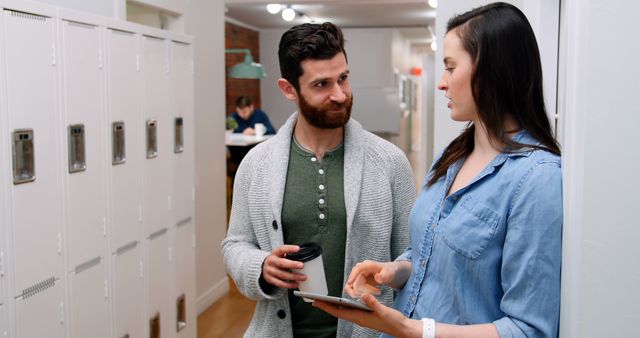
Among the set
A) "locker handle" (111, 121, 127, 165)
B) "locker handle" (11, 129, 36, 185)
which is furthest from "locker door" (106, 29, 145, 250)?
"locker handle" (11, 129, 36, 185)

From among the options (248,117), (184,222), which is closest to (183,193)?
(184,222)

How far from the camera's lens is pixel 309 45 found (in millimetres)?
1950

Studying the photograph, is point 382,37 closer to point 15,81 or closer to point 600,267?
point 15,81

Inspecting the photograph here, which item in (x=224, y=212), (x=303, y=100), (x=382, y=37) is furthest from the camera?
(x=382, y=37)

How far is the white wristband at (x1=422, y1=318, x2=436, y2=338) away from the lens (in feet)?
4.10

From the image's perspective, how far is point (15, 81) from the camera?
7.88 feet

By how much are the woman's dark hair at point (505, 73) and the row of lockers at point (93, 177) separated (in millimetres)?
1718

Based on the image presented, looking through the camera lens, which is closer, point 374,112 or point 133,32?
point 133,32

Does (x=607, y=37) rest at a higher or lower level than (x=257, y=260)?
higher

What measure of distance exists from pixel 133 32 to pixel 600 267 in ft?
9.28

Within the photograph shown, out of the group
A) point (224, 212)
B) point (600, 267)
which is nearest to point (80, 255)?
point (600, 267)

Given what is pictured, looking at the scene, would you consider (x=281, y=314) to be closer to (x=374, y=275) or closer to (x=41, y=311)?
(x=374, y=275)

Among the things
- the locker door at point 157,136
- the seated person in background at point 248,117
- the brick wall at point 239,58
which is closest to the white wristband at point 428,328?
the locker door at point 157,136

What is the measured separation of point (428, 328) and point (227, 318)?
403 cm
